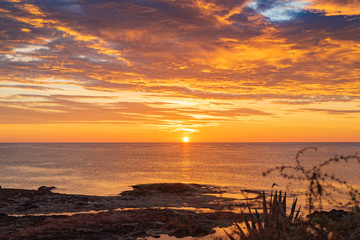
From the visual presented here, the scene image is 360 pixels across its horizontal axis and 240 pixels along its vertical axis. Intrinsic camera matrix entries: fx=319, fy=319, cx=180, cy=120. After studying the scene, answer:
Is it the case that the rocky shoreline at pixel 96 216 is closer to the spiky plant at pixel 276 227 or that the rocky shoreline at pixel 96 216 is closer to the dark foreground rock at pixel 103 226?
the dark foreground rock at pixel 103 226

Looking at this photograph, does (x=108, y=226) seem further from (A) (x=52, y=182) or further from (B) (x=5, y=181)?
(B) (x=5, y=181)

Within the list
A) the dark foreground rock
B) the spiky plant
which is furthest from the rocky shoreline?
the spiky plant

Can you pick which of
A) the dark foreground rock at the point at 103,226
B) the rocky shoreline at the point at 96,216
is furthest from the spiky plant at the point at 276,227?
the dark foreground rock at the point at 103,226

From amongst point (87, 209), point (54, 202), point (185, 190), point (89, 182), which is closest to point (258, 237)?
point (87, 209)

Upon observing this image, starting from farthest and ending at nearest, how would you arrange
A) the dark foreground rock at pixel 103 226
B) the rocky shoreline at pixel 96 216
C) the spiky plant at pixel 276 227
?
the rocky shoreline at pixel 96 216, the dark foreground rock at pixel 103 226, the spiky plant at pixel 276 227

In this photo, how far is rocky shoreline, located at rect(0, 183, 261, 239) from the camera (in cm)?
1919

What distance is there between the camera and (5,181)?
2438 inches

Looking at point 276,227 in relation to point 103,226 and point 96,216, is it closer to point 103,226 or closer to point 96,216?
point 103,226

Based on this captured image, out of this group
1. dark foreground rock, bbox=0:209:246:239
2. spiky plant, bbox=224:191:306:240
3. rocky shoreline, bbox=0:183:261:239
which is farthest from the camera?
rocky shoreline, bbox=0:183:261:239

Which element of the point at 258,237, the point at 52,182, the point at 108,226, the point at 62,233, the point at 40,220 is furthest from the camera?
the point at 52,182

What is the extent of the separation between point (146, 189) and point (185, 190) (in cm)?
556

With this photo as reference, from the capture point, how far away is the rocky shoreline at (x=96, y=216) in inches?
755

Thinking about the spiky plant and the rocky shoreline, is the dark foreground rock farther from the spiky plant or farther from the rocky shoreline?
the spiky plant

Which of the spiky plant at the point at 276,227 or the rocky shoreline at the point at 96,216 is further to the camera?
the rocky shoreline at the point at 96,216
